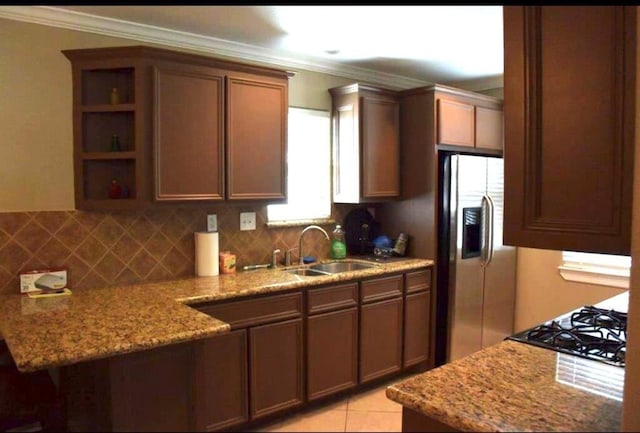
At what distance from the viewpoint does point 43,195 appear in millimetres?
2625

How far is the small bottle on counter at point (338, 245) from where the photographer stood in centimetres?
371

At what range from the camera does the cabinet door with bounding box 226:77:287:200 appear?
2.93 m

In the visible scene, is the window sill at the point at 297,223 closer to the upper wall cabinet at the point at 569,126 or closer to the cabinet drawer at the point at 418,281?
the cabinet drawer at the point at 418,281

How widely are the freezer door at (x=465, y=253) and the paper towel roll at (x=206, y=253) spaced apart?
1.77m

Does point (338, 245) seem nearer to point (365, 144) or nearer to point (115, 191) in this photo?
point (365, 144)

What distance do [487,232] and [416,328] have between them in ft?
3.15

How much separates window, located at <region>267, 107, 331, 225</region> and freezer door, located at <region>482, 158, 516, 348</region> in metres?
1.32

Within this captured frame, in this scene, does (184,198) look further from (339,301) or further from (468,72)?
(468,72)

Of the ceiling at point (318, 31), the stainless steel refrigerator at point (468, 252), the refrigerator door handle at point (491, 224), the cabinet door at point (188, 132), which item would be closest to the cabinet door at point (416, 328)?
the stainless steel refrigerator at point (468, 252)

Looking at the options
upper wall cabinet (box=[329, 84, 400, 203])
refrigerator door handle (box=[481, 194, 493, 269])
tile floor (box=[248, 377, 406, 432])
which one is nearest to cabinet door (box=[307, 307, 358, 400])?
tile floor (box=[248, 377, 406, 432])

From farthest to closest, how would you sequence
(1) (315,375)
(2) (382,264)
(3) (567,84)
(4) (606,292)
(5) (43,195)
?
(4) (606,292)
(2) (382,264)
(1) (315,375)
(5) (43,195)
(3) (567,84)

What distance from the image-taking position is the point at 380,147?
145 inches

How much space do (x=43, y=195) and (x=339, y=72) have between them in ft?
7.56

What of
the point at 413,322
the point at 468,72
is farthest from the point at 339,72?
the point at 413,322
